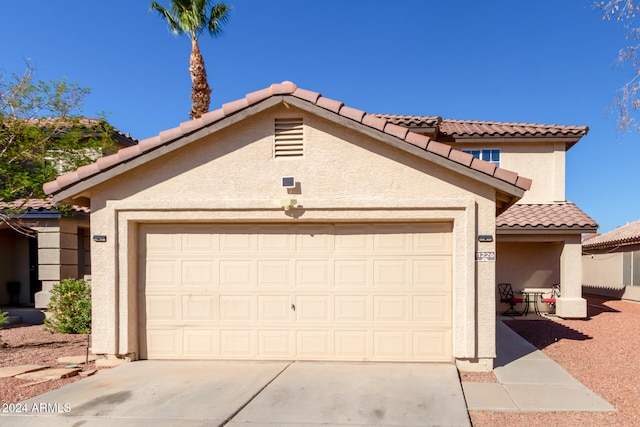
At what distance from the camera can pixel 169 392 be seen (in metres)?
5.73

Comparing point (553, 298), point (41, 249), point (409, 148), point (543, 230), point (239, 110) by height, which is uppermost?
point (239, 110)

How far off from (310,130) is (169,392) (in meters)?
4.46

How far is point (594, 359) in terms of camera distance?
7.84m

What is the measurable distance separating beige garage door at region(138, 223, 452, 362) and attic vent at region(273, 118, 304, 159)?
1268 mm

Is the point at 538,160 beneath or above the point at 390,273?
above

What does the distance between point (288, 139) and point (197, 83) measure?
1292cm

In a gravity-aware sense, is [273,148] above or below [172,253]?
above

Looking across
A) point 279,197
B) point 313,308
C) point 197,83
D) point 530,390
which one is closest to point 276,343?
point 313,308

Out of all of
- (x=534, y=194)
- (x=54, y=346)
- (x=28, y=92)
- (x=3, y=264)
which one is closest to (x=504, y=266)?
(x=534, y=194)

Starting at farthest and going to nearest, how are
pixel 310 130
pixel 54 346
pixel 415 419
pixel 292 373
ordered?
pixel 54 346, pixel 310 130, pixel 292 373, pixel 415 419

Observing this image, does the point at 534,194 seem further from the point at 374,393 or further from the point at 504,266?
the point at 374,393

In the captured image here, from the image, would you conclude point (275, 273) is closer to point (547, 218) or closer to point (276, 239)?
point (276, 239)

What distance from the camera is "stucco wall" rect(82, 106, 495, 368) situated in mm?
6707

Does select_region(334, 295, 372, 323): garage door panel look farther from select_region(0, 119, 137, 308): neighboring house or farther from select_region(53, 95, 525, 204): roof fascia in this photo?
select_region(0, 119, 137, 308): neighboring house
